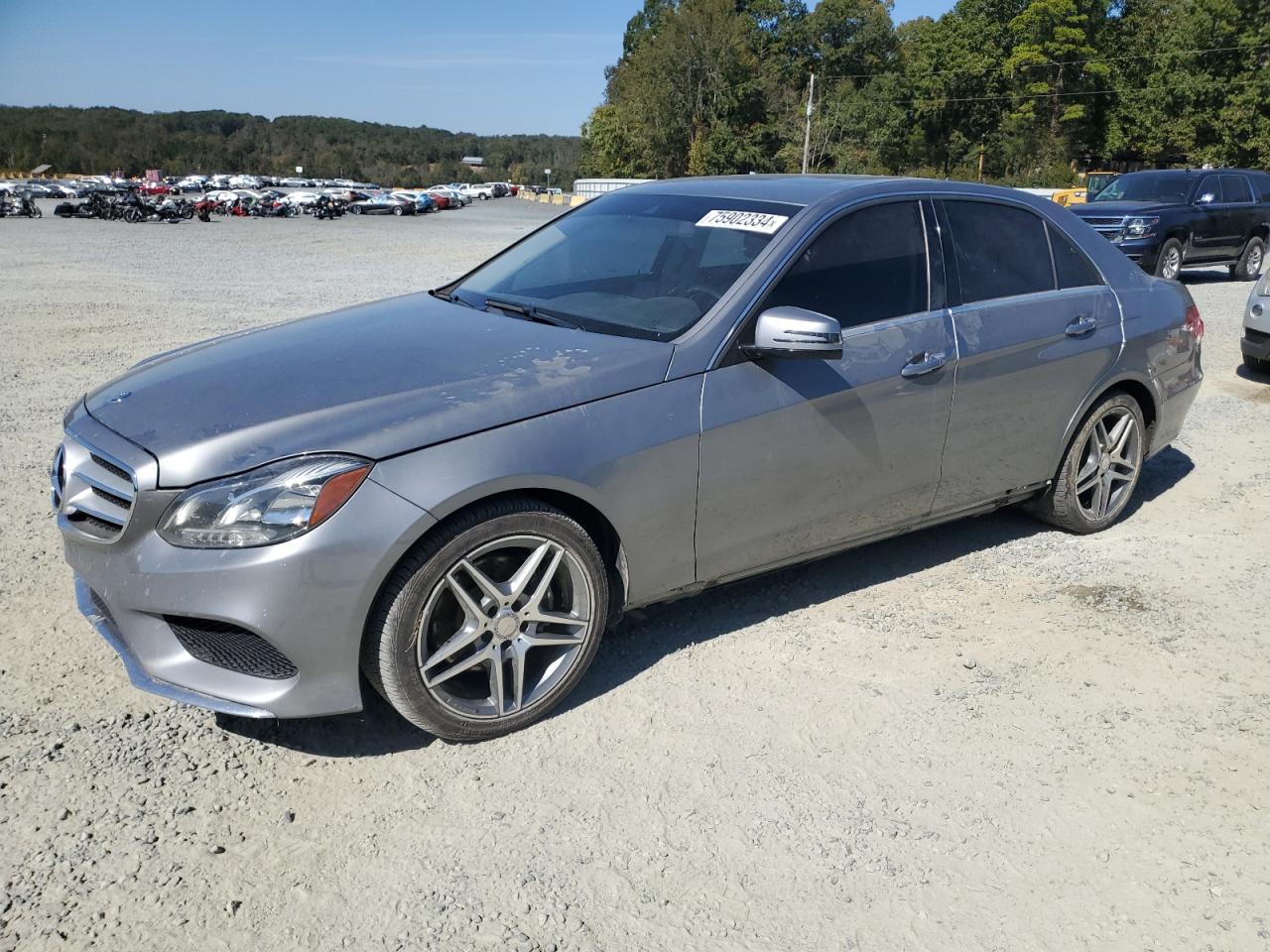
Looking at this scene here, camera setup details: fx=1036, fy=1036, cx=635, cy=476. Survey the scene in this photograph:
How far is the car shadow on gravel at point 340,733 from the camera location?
10.7ft

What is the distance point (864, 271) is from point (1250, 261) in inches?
637

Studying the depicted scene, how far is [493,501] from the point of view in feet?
10.3

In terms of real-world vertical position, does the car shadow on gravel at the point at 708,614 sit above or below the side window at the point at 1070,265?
below

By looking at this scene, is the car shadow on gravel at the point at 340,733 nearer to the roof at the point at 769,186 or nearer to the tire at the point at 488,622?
the tire at the point at 488,622

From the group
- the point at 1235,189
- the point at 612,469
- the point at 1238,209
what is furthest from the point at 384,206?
the point at 612,469

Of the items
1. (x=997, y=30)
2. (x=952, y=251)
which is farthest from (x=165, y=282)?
(x=997, y=30)

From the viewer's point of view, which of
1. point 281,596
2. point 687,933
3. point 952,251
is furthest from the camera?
point 952,251

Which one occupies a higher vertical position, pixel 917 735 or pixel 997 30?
pixel 997 30

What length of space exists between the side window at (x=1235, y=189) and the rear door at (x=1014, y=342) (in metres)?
13.9

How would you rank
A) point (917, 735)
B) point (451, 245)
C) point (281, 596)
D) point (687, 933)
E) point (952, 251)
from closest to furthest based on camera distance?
point (687, 933) < point (281, 596) < point (917, 735) < point (952, 251) < point (451, 245)

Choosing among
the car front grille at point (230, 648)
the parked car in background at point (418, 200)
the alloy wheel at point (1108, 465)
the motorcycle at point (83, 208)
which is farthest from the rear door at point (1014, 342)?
the parked car in background at point (418, 200)

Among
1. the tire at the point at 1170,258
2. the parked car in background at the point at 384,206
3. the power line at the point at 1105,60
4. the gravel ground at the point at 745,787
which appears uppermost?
the power line at the point at 1105,60

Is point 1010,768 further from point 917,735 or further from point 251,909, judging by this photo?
point 251,909

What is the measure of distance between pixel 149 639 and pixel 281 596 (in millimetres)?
486
